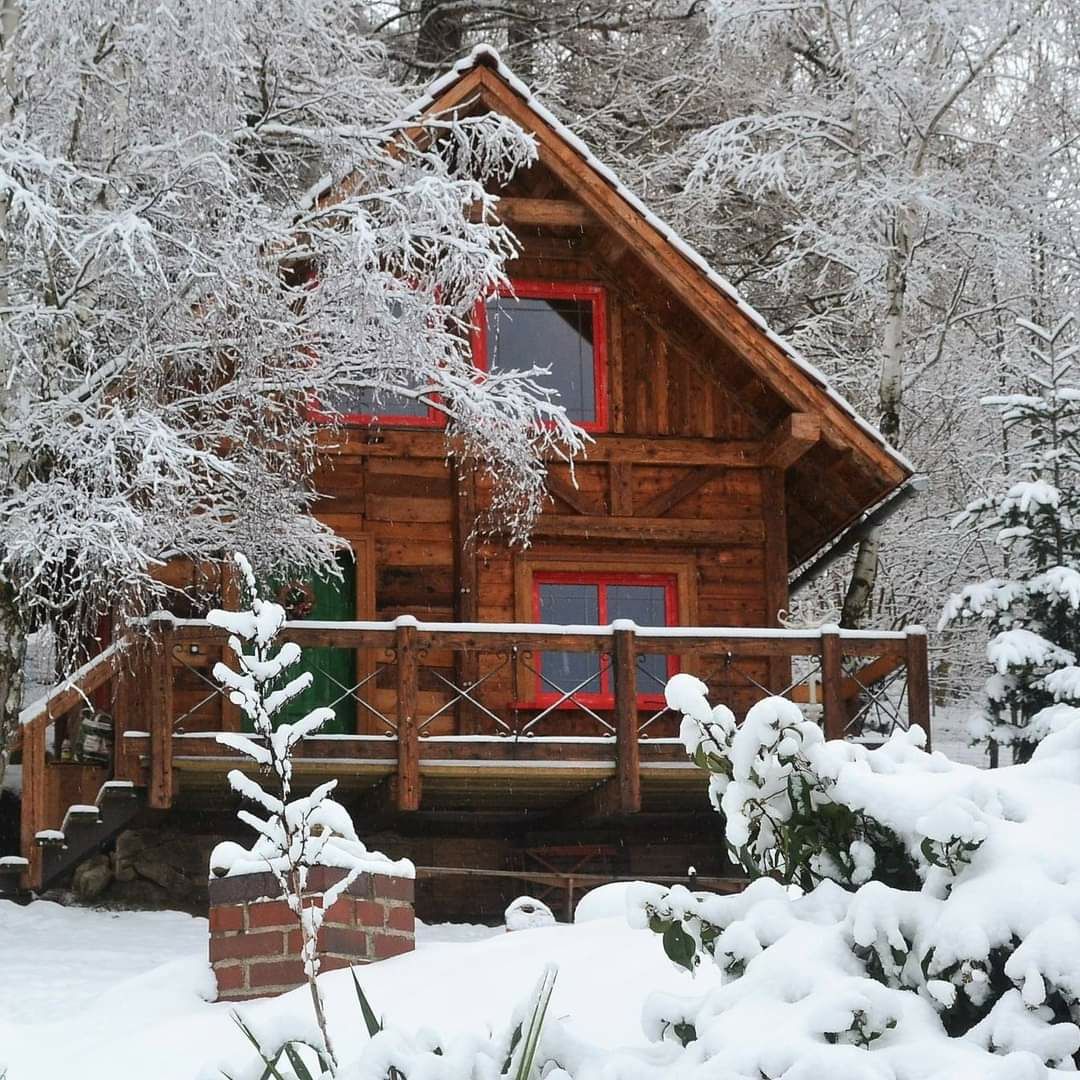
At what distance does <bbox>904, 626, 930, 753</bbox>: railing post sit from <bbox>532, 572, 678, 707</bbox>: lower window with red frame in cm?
246

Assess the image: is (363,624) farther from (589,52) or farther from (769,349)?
(589,52)

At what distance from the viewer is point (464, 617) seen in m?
15.1

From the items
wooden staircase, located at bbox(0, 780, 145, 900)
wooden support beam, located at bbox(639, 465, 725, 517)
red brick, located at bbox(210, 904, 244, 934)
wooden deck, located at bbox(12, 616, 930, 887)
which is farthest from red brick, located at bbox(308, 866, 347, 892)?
wooden support beam, located at bbox(639, 465, 725, 517)

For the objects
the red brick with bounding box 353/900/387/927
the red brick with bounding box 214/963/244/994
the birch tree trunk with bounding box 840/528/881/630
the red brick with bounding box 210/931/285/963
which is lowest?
the red brick with bounding box 214/963/244/994

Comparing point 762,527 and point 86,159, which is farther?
point 762,527

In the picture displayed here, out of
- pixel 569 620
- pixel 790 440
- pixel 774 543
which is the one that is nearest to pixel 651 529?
pixel 569 620

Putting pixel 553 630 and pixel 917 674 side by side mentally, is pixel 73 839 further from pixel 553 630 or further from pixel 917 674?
pixel 917 674

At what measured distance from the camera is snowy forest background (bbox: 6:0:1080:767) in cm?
1104

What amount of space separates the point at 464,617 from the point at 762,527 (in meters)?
2.94

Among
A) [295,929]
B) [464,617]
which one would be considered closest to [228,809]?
[464,617]

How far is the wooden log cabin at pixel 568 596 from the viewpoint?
13.0 metres

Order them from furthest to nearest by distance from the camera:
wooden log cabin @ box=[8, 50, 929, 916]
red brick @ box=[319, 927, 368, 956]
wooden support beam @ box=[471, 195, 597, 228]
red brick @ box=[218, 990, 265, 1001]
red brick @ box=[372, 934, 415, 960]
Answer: wooden support beam @ box=[471, 195, 597, 228], wooden log cabin @ box=[8, 50, 929, 916], red brick @ box=[372, 934, 415, 960], red brick @ box=[319, 927, 368, 956], red brick @ box=[218, 990, 265, 1001]

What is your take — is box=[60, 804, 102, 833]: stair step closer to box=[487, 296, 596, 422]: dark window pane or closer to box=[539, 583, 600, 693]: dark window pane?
box=[539, 583, 600, 693]: dark window pane

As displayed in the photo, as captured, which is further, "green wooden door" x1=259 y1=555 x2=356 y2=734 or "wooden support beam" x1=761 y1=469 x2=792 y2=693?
"wooden support beam" x1=761 y1=469 x2=792 y2=693
